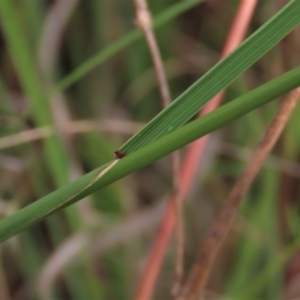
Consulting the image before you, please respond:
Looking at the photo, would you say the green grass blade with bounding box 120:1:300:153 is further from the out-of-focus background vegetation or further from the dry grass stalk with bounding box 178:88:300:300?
the out-of-focus background vegetation

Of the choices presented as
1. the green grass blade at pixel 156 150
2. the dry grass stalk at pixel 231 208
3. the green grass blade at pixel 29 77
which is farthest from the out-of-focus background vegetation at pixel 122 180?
the green grass blade at pixel 156 150

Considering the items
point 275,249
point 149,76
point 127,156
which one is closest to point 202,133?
point 127,156

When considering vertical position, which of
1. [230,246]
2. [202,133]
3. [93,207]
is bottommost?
[202,133]

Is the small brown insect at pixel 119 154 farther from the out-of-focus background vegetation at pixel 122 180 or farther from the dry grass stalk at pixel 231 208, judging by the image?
the out-of-focus background vegetation at pixel 122 180

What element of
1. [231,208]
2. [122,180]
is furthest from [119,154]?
[122,180]

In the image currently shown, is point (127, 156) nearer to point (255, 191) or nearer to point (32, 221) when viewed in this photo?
point (32, 221)

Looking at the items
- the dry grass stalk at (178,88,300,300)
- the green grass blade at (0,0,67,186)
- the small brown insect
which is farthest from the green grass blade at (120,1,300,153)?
the green grass blade at (0,0,67,186)
